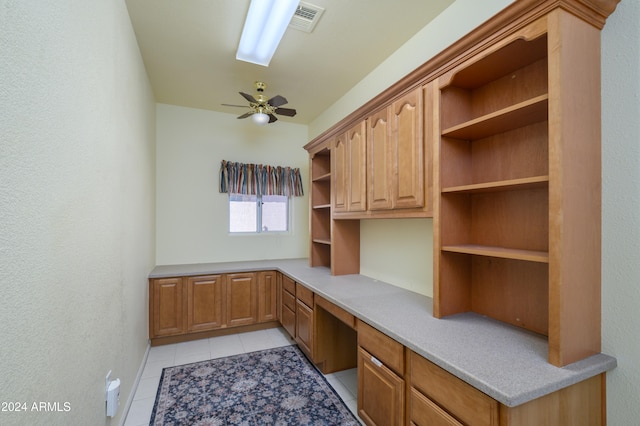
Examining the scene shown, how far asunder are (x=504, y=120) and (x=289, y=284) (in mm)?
2554

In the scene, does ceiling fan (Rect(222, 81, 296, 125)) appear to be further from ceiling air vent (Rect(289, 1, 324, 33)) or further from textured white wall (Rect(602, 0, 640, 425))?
textured white wall (Rect(602, 0, 640, 425))

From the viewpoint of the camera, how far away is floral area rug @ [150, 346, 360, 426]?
208 cm

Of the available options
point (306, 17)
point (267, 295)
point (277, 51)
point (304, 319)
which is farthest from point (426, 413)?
point (277, 51)

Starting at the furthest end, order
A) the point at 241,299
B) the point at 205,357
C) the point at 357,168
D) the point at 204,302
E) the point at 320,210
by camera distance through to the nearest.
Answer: the point at 320,210 < the point at 241,299 < the point at 204,302 < the point at 205,357 < the point at 357,168

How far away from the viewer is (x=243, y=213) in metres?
4.27

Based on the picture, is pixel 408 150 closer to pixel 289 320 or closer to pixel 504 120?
pixel 504 120

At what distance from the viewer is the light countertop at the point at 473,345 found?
1104 millimetres

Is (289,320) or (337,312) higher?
(337,312)

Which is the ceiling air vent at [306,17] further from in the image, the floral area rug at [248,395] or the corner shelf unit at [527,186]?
the floral area rug at [248,395]

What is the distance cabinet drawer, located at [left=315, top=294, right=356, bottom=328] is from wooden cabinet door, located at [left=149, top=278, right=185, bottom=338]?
5.57 feet

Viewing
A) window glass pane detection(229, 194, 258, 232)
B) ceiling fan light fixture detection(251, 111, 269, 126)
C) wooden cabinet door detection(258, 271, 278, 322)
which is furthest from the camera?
window glass pane detection(229, 194, 258, 232)

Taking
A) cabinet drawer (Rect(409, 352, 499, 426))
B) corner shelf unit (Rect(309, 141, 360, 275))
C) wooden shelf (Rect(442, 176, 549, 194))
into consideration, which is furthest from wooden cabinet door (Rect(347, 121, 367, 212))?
cabinet drawer (Rect(409, 352, 499, 426))

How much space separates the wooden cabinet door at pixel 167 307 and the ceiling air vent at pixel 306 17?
2.81 m

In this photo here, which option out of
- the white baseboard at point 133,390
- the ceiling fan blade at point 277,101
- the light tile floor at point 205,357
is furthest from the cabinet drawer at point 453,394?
the ceiling fan blade at point 277,101
